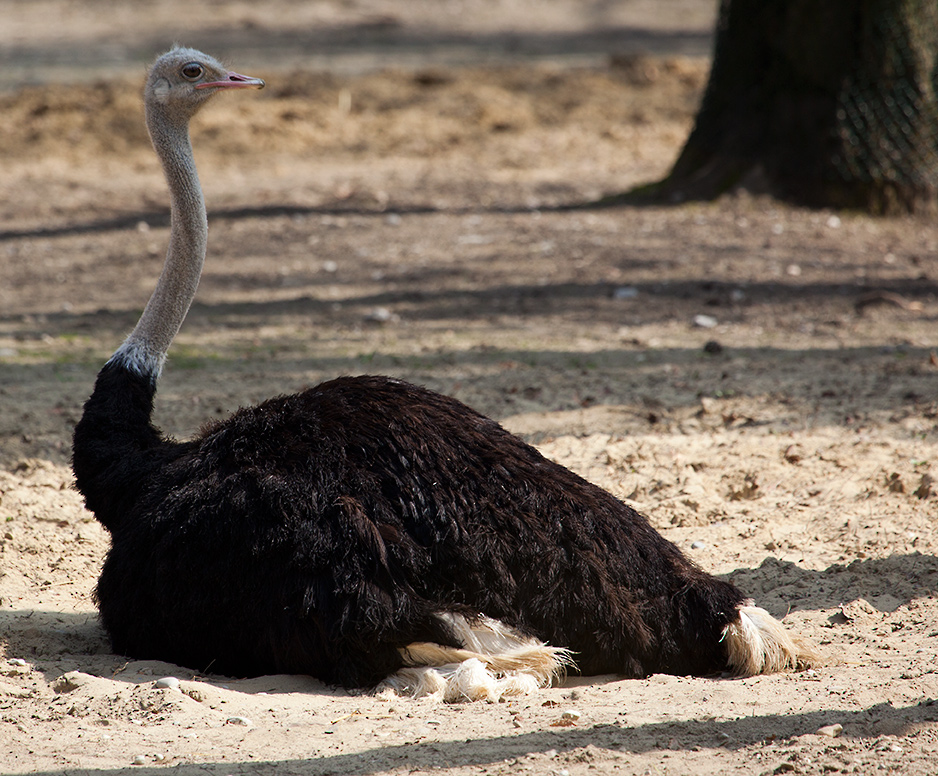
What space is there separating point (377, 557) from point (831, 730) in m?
1.34

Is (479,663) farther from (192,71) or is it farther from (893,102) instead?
(893,102)

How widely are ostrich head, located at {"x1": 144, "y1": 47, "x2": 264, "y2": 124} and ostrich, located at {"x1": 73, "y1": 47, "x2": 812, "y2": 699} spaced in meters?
1.23

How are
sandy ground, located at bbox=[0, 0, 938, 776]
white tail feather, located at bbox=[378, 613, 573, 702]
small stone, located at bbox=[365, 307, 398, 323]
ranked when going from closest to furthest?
sandy ground, located at bbox=[0, 0, 938, 776], white tail feather, located at bbox=[378, 613, 573, 702], small stone, located at bbox=[365, 307, 398, 323]

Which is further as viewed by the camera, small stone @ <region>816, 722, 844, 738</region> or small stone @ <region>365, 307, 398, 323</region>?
small stone @ <region>365, 307, 398, 323</region>

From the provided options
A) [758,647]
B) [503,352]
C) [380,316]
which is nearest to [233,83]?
[758,647]

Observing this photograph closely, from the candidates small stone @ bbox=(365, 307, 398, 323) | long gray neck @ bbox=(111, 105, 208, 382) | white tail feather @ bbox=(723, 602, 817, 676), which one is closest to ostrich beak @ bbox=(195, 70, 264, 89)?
long gray neck @ bbox=(111, 105, 208, 382)

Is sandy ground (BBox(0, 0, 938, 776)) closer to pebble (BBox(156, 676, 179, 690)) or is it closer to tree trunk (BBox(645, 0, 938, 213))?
pebble (BBox(156, 676, 179, 690))

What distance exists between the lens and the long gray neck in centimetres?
410

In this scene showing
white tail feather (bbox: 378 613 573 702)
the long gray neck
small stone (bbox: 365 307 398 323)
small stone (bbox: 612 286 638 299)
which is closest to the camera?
white tail feather (bbox: 378 613 573 702)

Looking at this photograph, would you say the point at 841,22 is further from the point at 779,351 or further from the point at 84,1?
the point at 84,1

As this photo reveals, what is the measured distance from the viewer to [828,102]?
930 cm

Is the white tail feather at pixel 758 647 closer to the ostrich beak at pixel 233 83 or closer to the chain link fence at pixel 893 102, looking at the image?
the ostrich beak at pixel 233 83

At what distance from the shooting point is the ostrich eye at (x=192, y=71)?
4.17 m

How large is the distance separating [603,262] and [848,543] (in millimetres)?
4559
